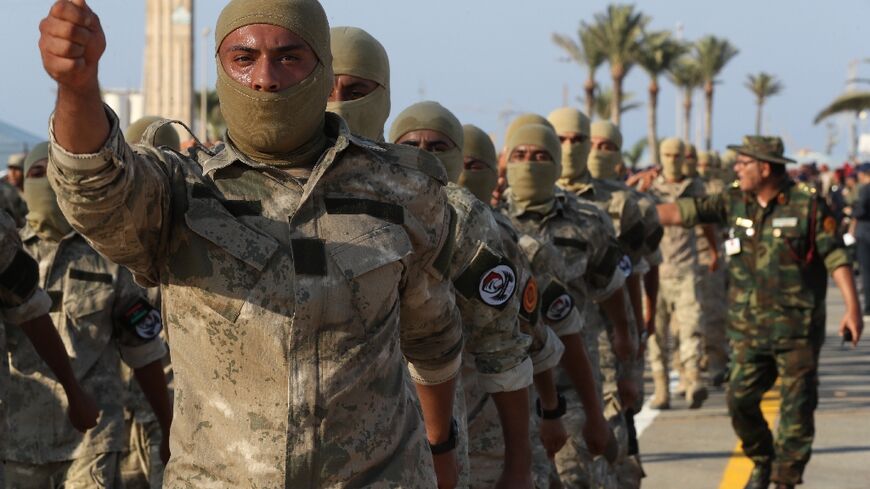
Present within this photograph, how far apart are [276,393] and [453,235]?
27.8 inches

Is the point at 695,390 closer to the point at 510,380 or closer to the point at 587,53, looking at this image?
the point at 510,380

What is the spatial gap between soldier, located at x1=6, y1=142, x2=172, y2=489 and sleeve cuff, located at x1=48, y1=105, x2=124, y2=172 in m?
3.67

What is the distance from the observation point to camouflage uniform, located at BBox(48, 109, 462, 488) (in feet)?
11.8

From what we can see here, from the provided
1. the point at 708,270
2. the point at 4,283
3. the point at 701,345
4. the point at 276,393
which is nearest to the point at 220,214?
the point at 276,393

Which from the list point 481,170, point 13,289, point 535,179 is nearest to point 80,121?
point 13,289

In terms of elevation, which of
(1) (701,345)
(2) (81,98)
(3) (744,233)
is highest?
(2) (81,98)

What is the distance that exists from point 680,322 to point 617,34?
127 ft

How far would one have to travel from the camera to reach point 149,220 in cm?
346

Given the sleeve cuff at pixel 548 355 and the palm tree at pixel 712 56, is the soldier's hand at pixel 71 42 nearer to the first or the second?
the sleeve cuff at pixel 548 355

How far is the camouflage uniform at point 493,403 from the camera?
19.1 ft

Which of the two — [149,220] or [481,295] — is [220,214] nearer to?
[149,220]

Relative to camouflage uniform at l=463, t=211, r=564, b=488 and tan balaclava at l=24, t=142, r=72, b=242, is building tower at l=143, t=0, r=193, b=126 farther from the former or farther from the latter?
camouflage uniform at l=463, t=211, r=564, b=488

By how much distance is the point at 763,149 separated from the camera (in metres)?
9.71

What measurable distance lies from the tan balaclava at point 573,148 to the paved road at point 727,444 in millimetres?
1894
